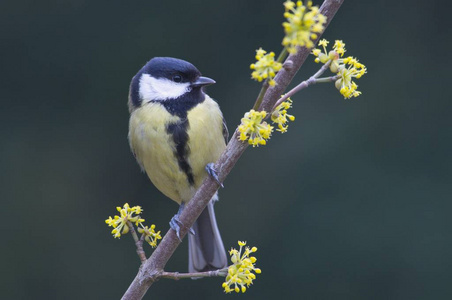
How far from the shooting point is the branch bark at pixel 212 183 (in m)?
1.33

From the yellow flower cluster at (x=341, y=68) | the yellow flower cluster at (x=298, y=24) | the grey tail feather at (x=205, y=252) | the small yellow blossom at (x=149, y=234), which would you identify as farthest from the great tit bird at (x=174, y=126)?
the yellow flower cluster at (x=298, y=24)

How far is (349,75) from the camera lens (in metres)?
1.42

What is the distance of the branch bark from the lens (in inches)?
52.3

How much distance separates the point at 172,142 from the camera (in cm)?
228

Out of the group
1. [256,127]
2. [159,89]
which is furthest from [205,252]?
[256,127]

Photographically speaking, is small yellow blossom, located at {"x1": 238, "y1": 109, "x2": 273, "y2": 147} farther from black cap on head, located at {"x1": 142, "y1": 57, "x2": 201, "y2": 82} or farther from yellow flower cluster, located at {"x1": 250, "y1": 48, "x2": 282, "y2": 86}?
black cap on head, located at {"x1": 142, "y1": 57, "x2": 201, "y2": 82}

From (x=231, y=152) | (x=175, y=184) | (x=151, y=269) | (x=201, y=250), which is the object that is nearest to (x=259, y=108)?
(x=231, y=152)

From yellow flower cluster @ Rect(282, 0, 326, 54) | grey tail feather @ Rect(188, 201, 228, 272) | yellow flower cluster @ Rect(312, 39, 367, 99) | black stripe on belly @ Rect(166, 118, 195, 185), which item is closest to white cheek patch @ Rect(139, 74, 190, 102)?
black stripe on belly @ Rect(166, 118, 195, 185)

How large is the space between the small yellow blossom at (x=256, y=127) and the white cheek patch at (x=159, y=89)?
1.04 metres

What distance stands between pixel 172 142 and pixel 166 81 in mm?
281

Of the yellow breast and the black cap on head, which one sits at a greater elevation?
the black cap on head

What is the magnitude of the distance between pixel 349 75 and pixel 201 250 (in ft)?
4.71

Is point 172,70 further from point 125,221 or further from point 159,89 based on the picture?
point 125,221

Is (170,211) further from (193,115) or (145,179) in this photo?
(193,115)
